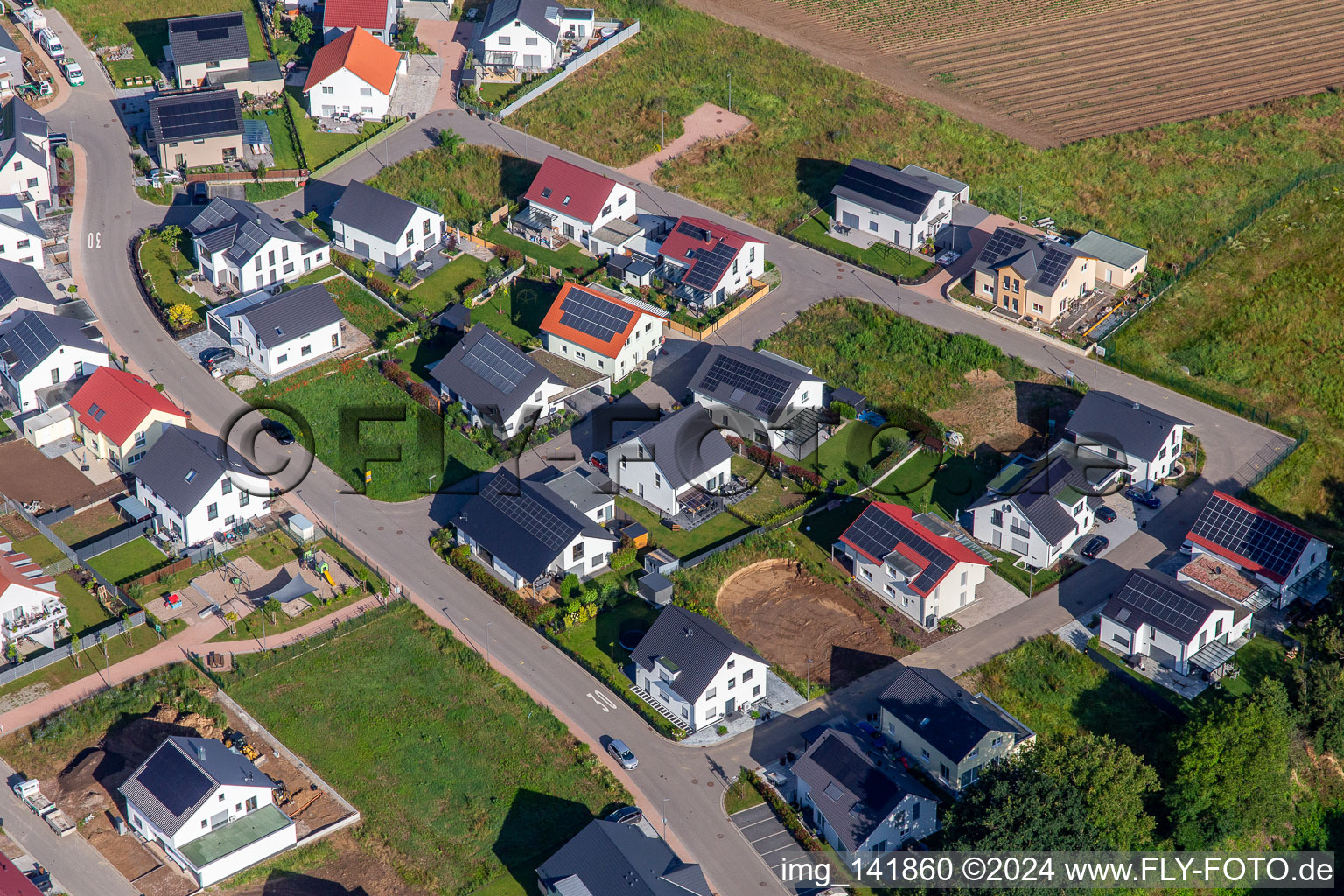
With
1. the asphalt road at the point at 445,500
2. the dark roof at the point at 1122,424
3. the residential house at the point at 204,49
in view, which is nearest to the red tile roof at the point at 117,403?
the asphalt road at the point at 445,500

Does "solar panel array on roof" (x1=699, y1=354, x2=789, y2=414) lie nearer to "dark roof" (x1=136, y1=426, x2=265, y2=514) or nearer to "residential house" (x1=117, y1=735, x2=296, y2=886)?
"dark roof" (x1=136, y1=426, x2=265, y2=514)

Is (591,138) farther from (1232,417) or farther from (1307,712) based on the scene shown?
(1307,712)

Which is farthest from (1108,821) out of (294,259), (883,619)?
(294,259)

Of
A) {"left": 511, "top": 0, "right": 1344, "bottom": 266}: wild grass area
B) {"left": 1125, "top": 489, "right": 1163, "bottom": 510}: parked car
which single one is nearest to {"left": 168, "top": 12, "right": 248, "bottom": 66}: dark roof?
{"left": 511, "top": 0, "right": 1344, "bottom": 266}: wild grass area

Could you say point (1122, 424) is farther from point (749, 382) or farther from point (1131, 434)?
point (749, 382)

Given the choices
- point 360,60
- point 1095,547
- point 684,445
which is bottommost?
point 1095,547

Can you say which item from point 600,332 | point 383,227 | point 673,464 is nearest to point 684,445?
point 673,464
